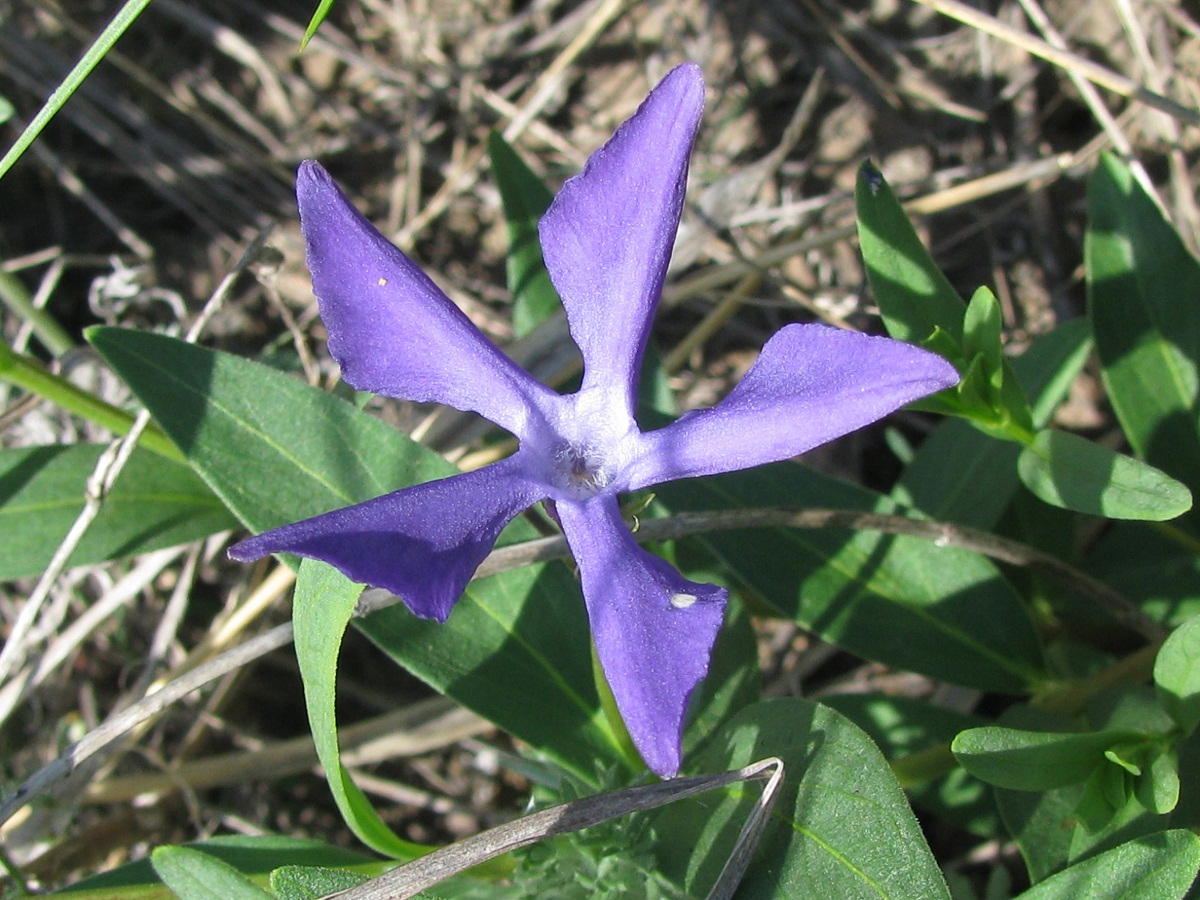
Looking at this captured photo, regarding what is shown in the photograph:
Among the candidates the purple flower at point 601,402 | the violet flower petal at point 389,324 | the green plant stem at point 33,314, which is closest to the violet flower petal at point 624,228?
the purple flower at point 601,402

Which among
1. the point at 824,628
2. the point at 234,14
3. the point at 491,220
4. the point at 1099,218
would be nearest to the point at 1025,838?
the point at 824,628

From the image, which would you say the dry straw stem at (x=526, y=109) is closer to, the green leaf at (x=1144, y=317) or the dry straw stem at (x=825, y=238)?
the dry straw stem at (x=825, y=238)

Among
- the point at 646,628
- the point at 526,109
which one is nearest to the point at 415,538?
the point at 646,628

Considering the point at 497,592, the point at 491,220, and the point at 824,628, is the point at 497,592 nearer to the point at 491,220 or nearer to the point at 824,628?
the point at 824,628

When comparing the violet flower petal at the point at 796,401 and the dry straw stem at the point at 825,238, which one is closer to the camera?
the violet flower petal at the point at 796,401

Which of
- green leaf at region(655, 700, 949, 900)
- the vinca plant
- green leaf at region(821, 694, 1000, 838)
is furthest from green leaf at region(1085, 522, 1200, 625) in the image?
green leaf at region(655, 700, 949, 900)

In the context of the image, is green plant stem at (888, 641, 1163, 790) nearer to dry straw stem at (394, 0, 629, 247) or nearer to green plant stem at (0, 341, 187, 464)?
green plant stem at (0, 341, 187, 464)
